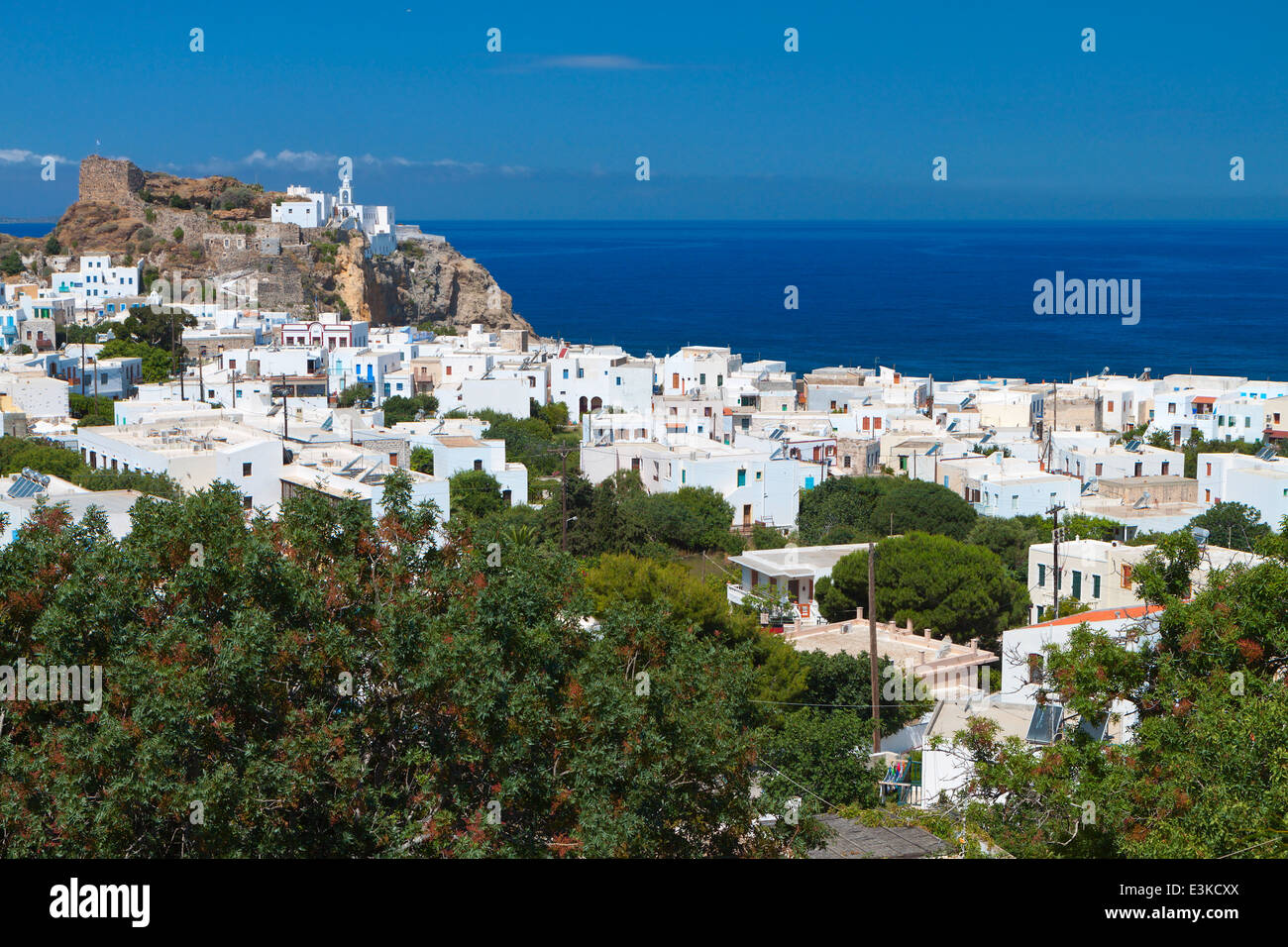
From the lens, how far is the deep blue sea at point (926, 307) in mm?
74438

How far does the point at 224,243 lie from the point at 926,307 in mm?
60659

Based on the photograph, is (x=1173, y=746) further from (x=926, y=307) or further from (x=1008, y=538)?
(x=926, y=307)

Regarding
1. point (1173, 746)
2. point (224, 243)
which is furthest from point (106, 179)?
point (1173, 746)

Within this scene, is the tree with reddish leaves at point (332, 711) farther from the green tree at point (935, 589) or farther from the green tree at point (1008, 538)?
the green tree at point (1008, 538)

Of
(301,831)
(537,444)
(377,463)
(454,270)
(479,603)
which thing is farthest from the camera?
(454,270)

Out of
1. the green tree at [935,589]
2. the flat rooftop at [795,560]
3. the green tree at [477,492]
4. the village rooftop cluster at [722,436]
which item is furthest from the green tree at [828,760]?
the green tree at [477,492]

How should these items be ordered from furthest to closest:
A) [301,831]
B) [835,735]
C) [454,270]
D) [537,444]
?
1. [454,270]
2. [537,444]
3. [835,735]
4. [301,831]

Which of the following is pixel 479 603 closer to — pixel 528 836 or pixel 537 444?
pixel 528 836

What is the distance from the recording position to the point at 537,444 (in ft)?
111

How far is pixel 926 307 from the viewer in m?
104

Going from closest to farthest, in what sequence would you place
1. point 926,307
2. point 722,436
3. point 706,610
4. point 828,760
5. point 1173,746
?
point 1173,746, point 828,760, point 706,610, point 722,436, point 926,307

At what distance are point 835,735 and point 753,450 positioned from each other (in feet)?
58.5

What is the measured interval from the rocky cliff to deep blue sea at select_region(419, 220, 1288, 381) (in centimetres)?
1791
